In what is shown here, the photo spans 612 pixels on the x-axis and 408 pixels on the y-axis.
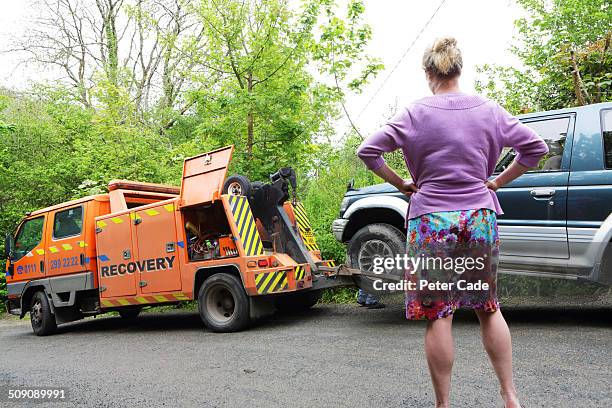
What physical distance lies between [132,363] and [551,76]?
818 cm

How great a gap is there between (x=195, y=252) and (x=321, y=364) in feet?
10.2

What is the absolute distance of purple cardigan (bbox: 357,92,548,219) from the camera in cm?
226

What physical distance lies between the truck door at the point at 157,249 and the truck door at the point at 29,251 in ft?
8.41

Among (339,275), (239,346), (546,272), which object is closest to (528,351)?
(546,272)

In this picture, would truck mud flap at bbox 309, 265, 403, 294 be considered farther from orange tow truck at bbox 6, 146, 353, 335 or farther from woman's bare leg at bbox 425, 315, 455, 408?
woman's bare leg at bbox 425, 315, 455, 408

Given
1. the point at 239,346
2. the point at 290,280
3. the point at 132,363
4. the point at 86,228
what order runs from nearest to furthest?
the point at 132,363
the point at 239,346
the point at 290,280
the point at 86,228

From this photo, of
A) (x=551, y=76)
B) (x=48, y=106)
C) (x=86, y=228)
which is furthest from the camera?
(x=48, y=106)

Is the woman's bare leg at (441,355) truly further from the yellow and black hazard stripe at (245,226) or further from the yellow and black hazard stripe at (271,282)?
the yellow and black hazard stripe at (245,226)

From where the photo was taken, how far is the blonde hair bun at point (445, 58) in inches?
93.7

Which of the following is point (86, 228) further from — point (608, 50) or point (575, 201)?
point (608, 50)

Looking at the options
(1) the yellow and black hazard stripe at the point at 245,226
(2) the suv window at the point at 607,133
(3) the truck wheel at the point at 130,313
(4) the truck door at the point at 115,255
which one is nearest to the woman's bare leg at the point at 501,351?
(2) the suv window at the point at 607,133

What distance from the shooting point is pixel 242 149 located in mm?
9680

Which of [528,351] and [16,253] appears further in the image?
[16,253]

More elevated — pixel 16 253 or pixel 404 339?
pixel 16 253
